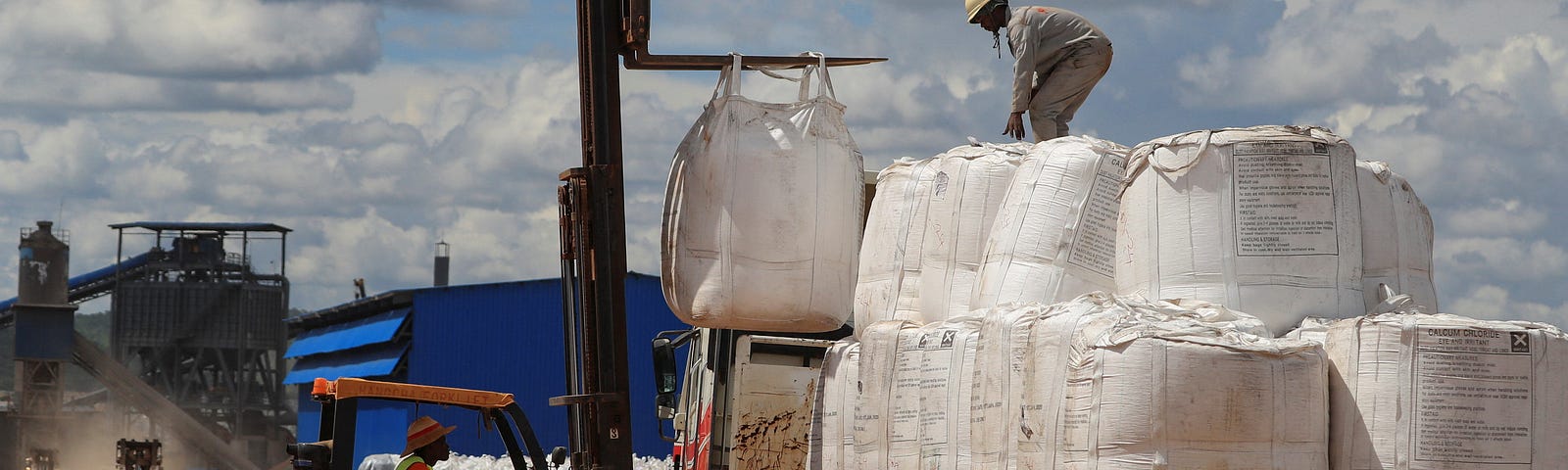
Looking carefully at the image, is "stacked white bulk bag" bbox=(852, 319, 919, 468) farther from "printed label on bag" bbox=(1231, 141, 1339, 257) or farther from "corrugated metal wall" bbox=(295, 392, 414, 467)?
"corrugated metal wall" bbox=(295, 392, 414, 467)

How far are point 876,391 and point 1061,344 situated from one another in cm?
117

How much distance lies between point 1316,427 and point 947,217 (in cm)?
198

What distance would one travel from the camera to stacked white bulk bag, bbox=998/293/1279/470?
4.48m

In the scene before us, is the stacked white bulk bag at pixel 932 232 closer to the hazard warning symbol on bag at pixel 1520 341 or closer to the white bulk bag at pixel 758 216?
the white bulk bag at pixel 758 216

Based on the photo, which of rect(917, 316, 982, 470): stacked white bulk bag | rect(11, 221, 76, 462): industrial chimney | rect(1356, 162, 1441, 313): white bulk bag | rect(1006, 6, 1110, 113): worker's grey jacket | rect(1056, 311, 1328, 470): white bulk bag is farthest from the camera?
rect(11, 221, 76, 462): industrial chimney

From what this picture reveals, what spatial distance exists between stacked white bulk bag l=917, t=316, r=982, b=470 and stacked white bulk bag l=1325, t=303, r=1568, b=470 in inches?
49.8

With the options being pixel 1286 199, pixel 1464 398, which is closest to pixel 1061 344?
pixel 1286 199

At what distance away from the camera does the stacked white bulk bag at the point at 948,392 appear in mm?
5113

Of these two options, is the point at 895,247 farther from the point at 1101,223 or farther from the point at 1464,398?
the point at 1464,398

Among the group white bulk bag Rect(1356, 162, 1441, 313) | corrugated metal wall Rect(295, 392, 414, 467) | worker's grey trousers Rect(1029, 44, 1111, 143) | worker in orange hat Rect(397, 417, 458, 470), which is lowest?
corrugated metal wall Rect(295, 392, 414, 467)

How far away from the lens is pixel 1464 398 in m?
4.25

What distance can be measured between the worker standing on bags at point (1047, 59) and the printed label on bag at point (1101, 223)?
1749mm

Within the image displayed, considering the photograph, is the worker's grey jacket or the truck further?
the truck

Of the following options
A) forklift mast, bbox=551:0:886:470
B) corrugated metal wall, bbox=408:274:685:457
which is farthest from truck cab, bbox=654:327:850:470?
corrugated metal wall, bbox=408:274:685:457
